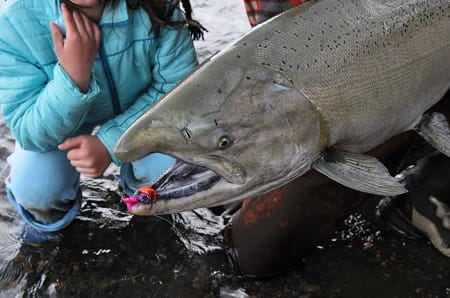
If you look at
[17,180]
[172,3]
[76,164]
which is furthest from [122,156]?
[17,180]

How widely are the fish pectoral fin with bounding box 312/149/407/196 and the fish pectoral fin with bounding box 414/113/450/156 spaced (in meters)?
0.34

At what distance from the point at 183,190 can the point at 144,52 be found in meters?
1.03

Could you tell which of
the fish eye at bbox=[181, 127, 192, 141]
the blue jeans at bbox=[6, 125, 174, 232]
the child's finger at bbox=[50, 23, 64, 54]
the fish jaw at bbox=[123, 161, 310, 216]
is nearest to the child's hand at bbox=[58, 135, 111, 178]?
the blue jeans at bbox=[6, 125, 174, 232]

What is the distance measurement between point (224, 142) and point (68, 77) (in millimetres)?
852

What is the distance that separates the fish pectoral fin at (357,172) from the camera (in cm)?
143

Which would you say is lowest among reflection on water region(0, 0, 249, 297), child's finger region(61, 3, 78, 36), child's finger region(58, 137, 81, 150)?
reflection on water region(0, 0, 249, 297)

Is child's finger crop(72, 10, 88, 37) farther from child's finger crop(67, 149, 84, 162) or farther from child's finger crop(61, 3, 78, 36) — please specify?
child's finger crop(67, 149, 84, 162)

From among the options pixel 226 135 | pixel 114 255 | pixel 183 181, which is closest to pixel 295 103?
pixel 226 135

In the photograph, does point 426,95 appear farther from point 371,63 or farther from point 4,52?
point 4,52

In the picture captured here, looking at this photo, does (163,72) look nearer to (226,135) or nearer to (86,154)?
(86,154)

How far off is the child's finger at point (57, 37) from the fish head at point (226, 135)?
0.78 metres

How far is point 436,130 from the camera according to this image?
1729 millimetres

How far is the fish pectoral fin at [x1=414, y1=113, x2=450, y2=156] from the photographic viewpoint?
1.70 metres

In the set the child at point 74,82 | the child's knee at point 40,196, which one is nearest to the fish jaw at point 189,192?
the child at point 74,82
